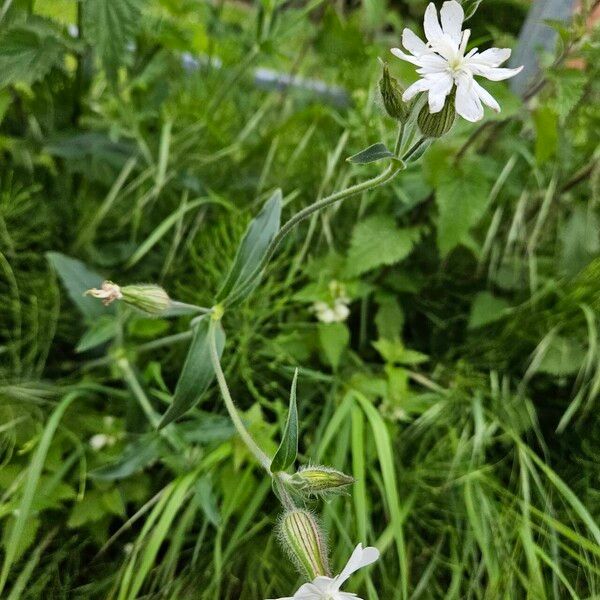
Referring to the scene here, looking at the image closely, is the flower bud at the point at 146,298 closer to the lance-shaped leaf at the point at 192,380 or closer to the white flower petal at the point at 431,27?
the lance-shaped leaf at the point at 192,380

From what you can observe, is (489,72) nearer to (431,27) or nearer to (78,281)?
(431,27)

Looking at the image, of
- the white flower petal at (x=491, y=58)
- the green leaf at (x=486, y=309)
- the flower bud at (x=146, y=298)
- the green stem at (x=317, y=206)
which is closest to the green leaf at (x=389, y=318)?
the green leaf at (x=486, y=309)

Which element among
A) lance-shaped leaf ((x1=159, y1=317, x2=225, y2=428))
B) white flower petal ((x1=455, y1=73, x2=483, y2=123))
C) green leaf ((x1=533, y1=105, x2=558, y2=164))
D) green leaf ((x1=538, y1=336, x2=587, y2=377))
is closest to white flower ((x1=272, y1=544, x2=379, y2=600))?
lance-shaped leaf ((x1=159, y1=317, x2=225, y2=428))

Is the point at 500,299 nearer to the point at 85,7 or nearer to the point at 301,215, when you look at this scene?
the point at 301,215

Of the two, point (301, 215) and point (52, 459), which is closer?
point (301, 215)

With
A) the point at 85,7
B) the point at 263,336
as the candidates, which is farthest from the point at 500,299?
the point at 85,7

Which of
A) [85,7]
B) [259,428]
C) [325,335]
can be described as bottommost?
[259,428]
